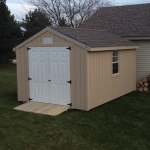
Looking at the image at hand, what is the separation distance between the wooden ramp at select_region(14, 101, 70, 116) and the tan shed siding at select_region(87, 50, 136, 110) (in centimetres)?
105

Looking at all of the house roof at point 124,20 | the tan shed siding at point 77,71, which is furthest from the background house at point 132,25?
the tan shed siding at point 77,71

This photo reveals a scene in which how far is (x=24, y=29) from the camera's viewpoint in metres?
32.0

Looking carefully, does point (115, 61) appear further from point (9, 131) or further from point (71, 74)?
point (9, 131)

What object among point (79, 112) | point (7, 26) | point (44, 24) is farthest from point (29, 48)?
point (44, 24)

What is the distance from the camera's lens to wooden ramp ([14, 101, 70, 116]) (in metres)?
9.11

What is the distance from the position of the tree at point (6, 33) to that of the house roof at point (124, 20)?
12.6 m

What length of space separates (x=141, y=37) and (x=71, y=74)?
573 centimetres

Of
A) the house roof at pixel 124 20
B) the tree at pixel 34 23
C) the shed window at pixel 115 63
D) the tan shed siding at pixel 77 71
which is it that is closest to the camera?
the tan shed siding at pixel 77 71

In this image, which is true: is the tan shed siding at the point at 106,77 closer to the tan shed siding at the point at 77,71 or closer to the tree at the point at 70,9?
the tan shed siding at the point at 77,71

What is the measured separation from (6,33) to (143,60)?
17.4 meters

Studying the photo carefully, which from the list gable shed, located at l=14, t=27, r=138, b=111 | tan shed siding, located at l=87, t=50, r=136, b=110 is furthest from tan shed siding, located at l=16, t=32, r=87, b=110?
tan shed siding, located at l=87, t=50, r=136, b=110

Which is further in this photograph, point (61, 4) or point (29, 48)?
point (61, 4)

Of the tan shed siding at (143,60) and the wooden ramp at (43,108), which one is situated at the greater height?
the tan shed siding at (143,60)

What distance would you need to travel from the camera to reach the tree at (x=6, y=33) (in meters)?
27.3
